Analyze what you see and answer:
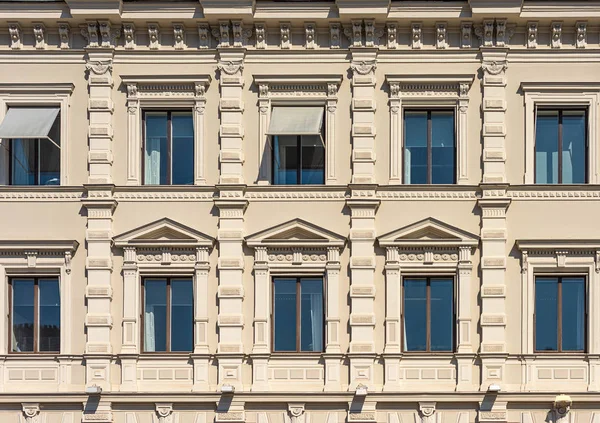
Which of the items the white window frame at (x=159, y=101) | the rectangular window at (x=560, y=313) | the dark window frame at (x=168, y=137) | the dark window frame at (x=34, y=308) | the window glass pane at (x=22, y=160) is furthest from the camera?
the window glass pane at (x=22, y=160)

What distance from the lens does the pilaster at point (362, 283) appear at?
29031mm

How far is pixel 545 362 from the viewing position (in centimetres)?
2911

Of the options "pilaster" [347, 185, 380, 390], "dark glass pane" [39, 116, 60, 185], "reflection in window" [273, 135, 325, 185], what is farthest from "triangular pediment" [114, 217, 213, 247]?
"pilaster" [347, 185, 380, 390]

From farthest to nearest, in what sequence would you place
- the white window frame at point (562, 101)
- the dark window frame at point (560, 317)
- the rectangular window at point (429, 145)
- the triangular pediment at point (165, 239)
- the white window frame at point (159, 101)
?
1. the rectangular window at point (429, 145)
2. the white window frame at point (159, 101)
3. the white window frame at point (562, 101)
4. the triangular pediment at point (165, 239)
5. the dark window frame at point (560, 317)

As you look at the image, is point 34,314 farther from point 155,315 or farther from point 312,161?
point 312,161

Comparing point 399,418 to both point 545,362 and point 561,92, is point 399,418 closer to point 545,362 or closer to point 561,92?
point 545,362

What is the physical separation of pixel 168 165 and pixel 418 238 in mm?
6913

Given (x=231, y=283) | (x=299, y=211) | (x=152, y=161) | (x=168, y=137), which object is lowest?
(x=231, y=283)

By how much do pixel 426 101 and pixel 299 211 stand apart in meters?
4.47

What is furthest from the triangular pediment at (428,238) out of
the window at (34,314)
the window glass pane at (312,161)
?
the window at (34,314)

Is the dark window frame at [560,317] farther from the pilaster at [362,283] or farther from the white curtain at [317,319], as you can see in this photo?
the white curtain at [317,319]

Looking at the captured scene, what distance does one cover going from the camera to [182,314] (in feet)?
97.7

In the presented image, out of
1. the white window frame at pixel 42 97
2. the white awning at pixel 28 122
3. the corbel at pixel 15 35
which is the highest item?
the corbel at pixel 15 35

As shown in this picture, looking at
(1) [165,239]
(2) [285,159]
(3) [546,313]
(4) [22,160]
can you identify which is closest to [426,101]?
(2) [285,159]
